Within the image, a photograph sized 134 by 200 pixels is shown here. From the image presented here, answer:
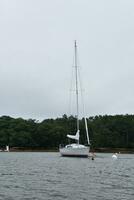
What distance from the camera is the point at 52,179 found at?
214ft

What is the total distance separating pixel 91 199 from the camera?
46688mm

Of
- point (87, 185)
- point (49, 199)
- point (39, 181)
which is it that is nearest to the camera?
point (49, 199)

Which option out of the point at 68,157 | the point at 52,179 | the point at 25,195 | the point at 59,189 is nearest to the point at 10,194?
the point at 25,195

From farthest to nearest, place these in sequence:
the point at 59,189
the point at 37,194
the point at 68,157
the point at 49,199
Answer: the point at 68,157, the point at 59,189, the point at 37,194, the point at 49,199

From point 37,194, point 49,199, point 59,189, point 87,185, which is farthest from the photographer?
point 87,185

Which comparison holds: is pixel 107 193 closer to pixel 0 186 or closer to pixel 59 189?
pixel 59 189

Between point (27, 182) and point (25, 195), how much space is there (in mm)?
11906

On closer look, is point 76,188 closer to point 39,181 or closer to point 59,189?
point 59,189

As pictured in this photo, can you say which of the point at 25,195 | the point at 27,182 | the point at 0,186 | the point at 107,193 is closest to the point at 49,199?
the point at 25,195

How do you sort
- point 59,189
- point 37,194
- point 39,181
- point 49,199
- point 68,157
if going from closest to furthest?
point 49,199
point 37,194
point 59,189
point 39,181
point 68,157

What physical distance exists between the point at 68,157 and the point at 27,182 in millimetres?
73114

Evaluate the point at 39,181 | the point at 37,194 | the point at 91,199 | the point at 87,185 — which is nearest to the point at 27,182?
the point at 39,181

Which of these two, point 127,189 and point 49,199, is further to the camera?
point 127,189

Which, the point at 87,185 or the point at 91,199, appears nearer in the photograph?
the point at 91,199
